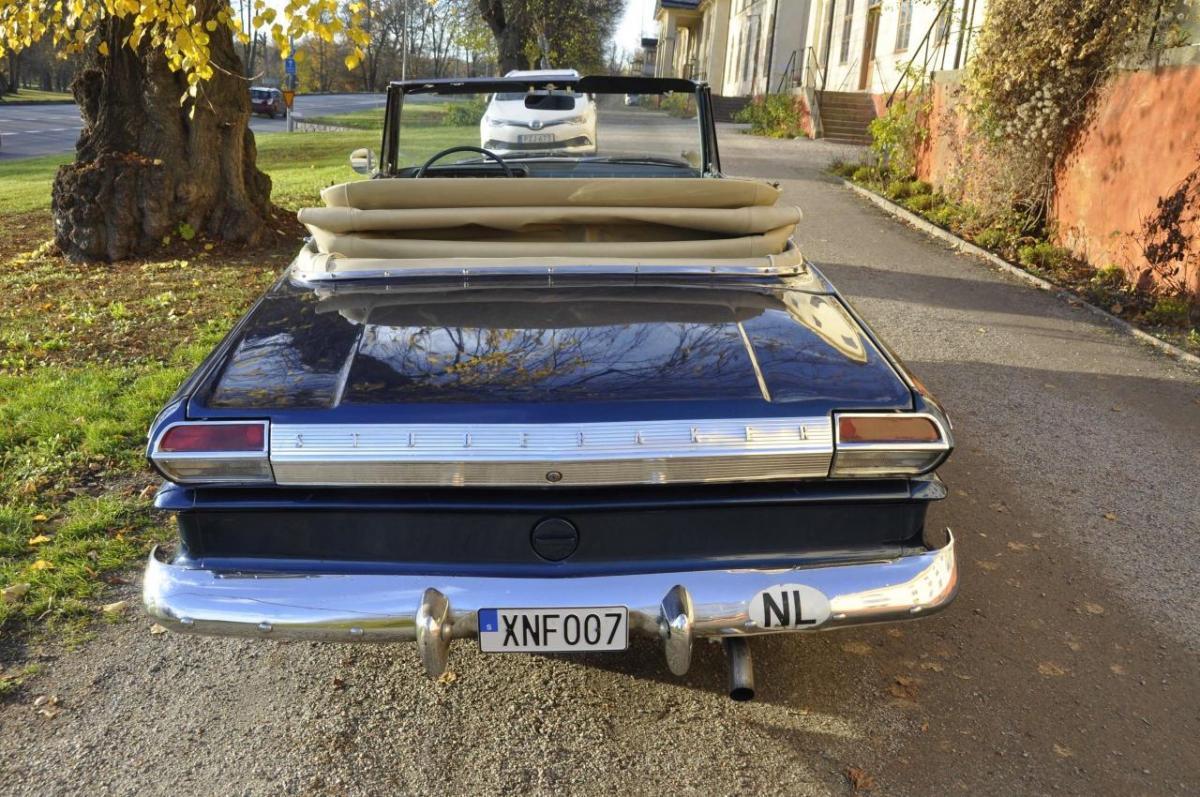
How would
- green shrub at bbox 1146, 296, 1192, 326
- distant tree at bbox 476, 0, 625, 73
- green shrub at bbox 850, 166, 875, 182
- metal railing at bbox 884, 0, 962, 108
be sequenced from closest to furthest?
green shrub at bbox 1146, 296, 1192, 326 → metal railing at bbox 884, 0, 962, 108 → green shrub at bbox 850, 166, 875, 182 → distant tree at bbox 476, 0, 625, 73

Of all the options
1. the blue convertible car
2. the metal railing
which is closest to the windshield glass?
the blue convertible car

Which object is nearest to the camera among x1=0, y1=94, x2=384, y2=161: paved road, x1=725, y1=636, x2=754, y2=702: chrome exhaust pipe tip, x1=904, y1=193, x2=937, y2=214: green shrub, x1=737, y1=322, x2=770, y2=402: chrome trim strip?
x1=737, y1=322, x2=770, y2=402: chrome trim strip

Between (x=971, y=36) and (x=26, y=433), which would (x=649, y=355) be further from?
(x=971, y=36)

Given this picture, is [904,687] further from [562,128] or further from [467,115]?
[467,115]

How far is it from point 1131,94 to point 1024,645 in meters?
7.23

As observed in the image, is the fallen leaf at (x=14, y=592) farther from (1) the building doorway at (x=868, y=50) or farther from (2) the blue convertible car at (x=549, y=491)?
(1) the building doorway at (x=868, y=50)

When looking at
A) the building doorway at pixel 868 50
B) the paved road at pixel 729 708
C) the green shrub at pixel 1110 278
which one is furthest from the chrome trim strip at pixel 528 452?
the building doorway at pixel 868 50

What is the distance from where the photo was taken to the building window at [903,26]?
18.2m

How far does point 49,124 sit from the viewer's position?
1235 inches

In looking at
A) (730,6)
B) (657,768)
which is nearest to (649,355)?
(657,768)

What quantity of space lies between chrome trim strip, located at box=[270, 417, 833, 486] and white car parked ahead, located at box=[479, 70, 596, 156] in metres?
2.55

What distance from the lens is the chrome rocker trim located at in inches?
86.0

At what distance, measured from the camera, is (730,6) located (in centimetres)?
3875

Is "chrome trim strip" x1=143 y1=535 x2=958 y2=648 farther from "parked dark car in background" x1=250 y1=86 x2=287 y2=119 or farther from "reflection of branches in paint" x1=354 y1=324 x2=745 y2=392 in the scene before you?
"parked dark car in background" x1=250 y1=86 x2=287 y2=119
